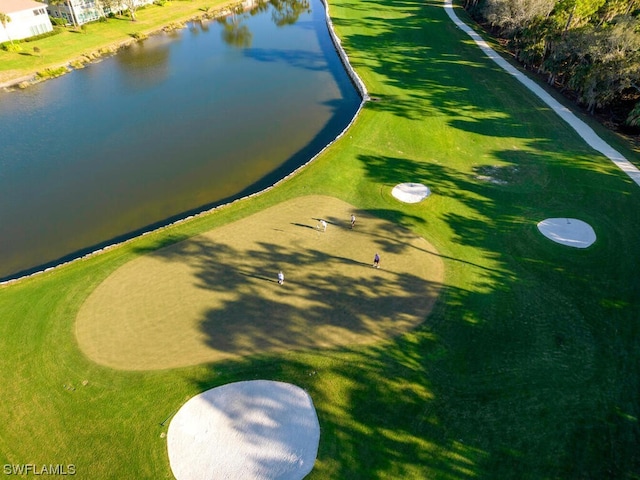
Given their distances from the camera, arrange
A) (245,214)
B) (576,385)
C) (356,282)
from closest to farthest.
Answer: (576,385) → (356,282) → (245,214)

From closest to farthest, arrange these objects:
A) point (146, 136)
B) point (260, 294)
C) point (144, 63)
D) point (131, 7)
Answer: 1. point (260, 294)
2. point (146, 136)
3. point (144, 63)
4. point (131, 7)

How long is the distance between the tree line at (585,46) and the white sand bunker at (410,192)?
2805cm

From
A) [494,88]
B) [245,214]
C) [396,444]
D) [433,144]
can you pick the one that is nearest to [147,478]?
[396,444]

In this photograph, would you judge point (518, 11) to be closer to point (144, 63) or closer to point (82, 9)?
point (144, 63)

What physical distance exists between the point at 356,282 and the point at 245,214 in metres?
12.4

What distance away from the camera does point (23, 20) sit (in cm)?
7606

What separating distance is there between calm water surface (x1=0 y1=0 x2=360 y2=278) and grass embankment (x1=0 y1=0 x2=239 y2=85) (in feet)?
17.3

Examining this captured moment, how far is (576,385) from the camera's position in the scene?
23391 mm

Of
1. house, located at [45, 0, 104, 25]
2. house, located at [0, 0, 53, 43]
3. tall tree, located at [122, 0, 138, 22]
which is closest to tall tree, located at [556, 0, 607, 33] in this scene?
tall tree, located at [122, 0, 138, 22]

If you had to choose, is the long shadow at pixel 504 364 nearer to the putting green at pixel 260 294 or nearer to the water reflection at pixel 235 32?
the putting green at pixel 260 294

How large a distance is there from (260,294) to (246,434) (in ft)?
32.4

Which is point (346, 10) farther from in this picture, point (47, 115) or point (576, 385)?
point (576, 385)

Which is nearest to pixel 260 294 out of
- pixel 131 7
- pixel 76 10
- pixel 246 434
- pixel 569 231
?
pixel 246 434

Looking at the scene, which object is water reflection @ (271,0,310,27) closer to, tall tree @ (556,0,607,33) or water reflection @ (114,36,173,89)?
water reflection @ (114,36,173,89)
